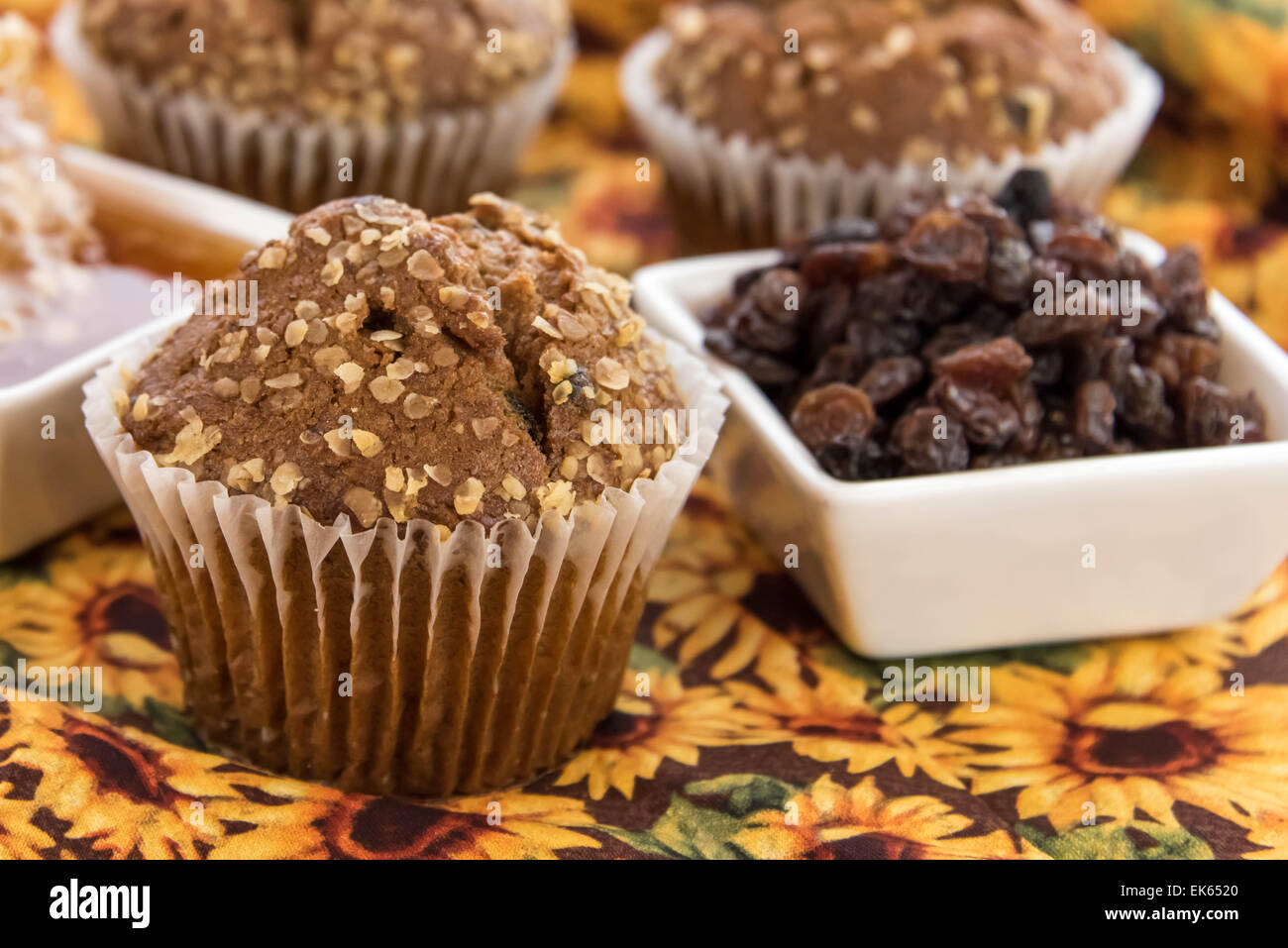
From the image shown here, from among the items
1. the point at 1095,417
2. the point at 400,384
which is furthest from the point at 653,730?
the point at 1095,417

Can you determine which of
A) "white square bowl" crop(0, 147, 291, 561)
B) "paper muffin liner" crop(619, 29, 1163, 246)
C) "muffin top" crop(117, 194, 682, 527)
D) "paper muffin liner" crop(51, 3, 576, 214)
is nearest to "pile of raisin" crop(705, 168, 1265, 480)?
"muffin top" crop(117, 194, 682, 527)

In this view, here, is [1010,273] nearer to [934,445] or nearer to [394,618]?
[934,445]

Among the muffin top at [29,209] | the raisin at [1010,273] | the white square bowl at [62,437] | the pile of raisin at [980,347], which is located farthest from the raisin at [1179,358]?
the muffin top at [29,209]

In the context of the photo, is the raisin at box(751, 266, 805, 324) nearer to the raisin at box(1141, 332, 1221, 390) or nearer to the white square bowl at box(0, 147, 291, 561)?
the raisin at box(1141, 332, 1221, 390)

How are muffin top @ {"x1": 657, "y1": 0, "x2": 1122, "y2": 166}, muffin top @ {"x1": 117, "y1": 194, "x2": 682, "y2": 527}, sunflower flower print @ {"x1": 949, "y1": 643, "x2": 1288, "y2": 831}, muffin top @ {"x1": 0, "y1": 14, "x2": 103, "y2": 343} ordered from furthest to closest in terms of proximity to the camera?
muffin top @ {"x1": 657, "y1": 0, "x2": 1122, "y2": 166}
muffin top @ {"x1": 0, "y1": 14, "x2": 103, "y2": 343}
sunflower flower print @ {"x1": 949, "y1": 643, "x2": 1288, "y2": 831}
muffin top @ {"x1": 117, "y1": 194, "x2": 682, "y2": 527}

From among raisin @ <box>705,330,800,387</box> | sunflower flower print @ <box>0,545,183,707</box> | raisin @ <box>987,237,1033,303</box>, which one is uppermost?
raisin @ <box>987,237,1033,303</box>

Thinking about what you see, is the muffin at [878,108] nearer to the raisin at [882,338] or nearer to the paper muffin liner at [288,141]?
the paper muffin liner at [288,141]

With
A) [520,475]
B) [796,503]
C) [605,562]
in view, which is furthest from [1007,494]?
[520,475]
